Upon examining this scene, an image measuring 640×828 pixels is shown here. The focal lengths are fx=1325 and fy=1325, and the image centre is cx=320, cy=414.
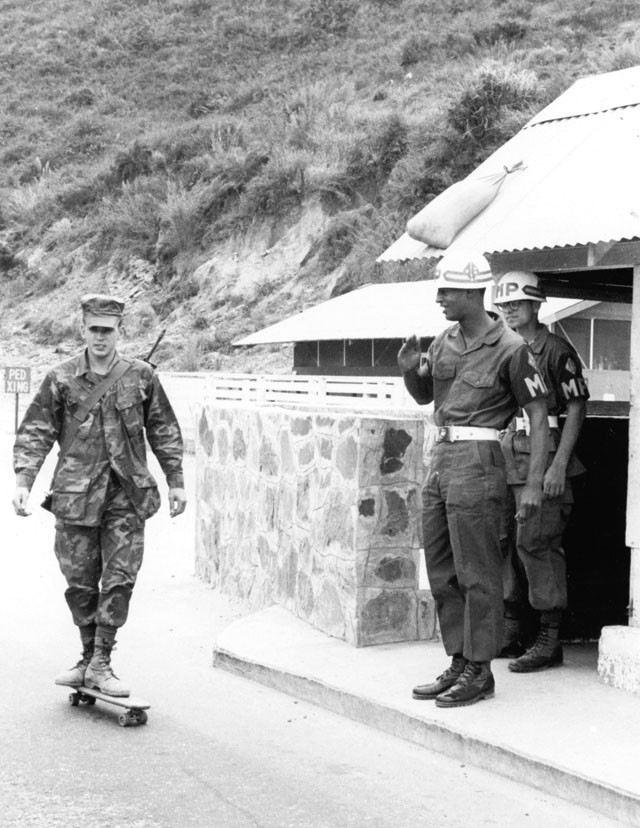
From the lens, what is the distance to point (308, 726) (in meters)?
6.30

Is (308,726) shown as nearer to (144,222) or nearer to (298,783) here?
(298,783)

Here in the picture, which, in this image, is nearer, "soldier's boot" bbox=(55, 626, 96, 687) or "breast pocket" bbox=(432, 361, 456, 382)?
"breast pocket" bbox=(432, 361, 456, 382)

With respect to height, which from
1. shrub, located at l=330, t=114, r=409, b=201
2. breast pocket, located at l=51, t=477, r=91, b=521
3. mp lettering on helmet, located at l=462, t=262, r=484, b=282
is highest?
shrub, located at l=330, t=114, r=409, b=201

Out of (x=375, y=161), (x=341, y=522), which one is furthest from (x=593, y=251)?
(x=375, y=161)

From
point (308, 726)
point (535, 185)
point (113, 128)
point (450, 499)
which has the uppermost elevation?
point (113, 128)

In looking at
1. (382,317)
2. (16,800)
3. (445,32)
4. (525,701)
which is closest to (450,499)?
(525,701)

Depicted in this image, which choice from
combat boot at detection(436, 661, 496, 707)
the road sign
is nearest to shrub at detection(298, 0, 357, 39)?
the road sign

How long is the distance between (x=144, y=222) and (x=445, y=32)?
12.9 metres

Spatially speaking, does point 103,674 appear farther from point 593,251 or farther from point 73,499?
point 593,251

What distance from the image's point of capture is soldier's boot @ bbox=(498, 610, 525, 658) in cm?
728

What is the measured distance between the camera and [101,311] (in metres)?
6.66

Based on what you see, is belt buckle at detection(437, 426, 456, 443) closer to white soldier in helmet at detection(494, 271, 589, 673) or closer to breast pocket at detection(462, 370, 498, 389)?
breast pocket at detection(462, 370, 498, 389)

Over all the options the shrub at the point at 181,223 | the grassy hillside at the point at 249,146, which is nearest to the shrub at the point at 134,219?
the grassy hillside at the point at 249,146

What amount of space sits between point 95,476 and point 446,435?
1768 mm
